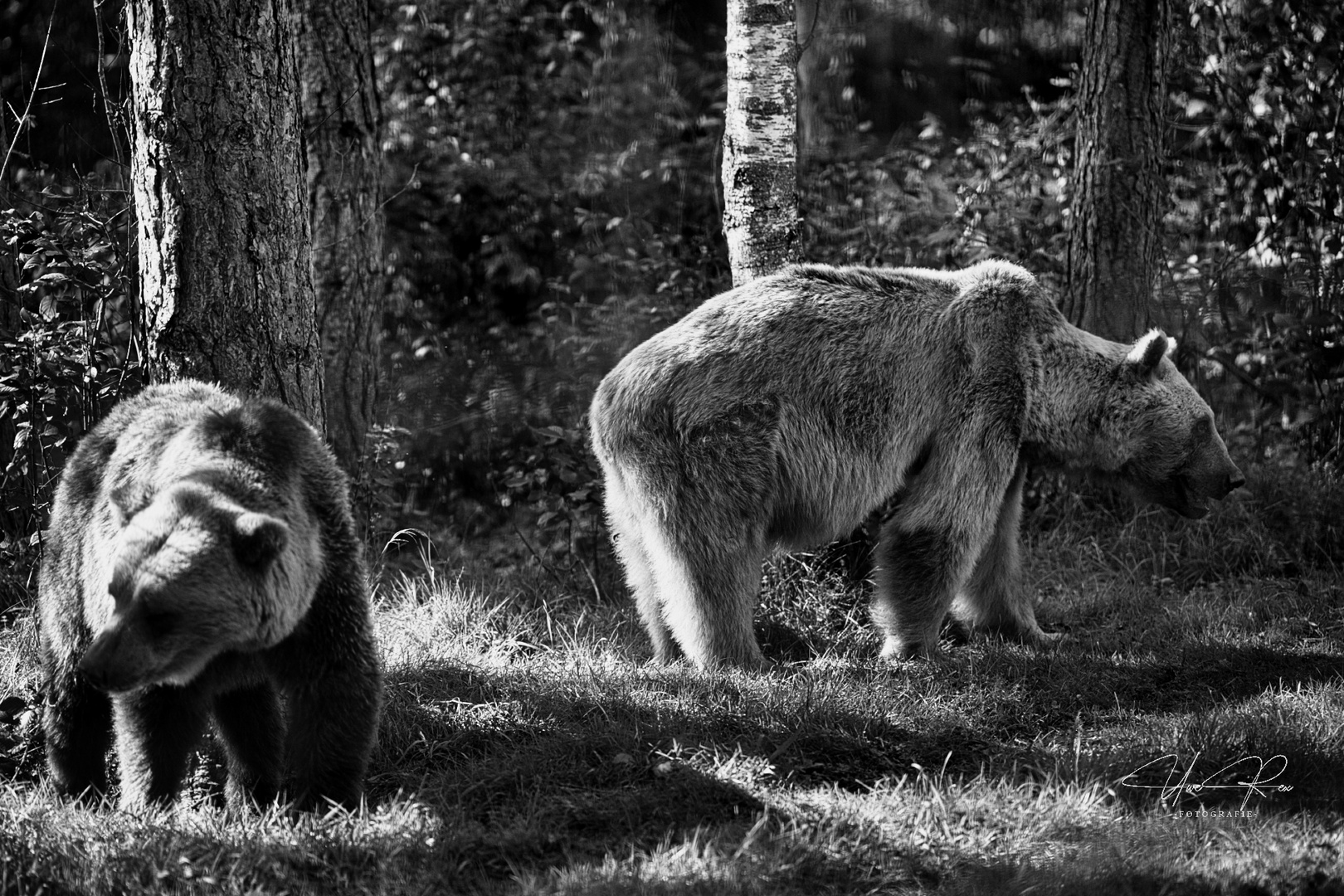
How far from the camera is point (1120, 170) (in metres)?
7.93

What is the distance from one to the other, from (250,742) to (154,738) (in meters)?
0.39

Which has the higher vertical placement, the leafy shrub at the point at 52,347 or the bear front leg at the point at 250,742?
the leafy shrub at the point at 52,347

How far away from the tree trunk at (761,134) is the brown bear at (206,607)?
9.53ft

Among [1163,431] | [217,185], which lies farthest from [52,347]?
[1163,431]

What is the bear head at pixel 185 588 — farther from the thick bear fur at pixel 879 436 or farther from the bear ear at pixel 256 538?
the thick bear fur at pixel 879 436

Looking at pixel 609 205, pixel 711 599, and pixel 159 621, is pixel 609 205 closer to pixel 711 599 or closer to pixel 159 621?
pixel 711 599

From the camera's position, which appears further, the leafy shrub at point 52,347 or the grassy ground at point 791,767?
the leafy shrub at point 52,347

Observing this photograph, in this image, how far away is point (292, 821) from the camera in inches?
161

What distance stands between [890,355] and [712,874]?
9.43ft

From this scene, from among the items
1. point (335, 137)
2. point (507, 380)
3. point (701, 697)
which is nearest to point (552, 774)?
point (701, 697)

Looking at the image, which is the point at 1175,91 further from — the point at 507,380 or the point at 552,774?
the point at 552,774

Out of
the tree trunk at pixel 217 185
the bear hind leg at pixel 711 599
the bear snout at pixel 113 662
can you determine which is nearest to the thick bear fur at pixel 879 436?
the bear hind leg at pixel 711 599

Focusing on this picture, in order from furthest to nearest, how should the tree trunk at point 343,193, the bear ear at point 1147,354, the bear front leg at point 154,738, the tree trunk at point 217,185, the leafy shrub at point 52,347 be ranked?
the tree trunk at point 343,193 < the bear ear at point 1147,354 < the leafy shrub at point 52,347 < the tree trunk at point 217,185 < the bear front leg at point 154,738

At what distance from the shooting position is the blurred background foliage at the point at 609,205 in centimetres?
629
